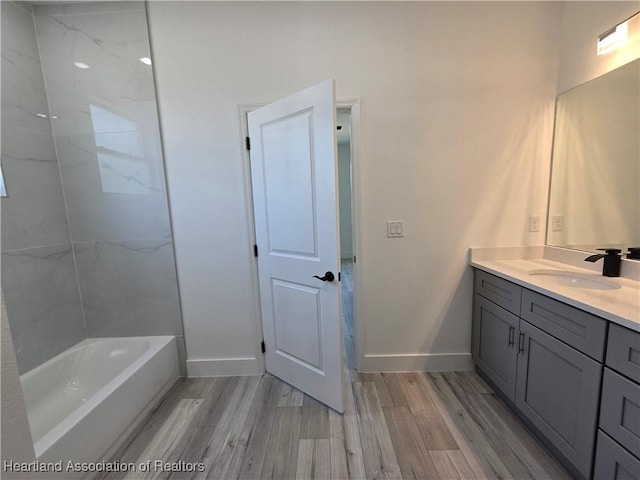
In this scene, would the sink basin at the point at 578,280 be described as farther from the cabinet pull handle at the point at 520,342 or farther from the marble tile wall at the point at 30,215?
the marble tile wall at the point at 30,215

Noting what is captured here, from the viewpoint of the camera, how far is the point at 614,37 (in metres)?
1.44

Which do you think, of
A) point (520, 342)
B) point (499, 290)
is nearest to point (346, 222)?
point (499, 290)

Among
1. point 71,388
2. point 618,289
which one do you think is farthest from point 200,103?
point 618,289

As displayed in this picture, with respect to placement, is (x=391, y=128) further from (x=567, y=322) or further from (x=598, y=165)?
(x=567, y=322)

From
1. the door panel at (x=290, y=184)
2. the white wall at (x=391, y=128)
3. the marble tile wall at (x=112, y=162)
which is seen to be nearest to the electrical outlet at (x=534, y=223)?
the white wall at (x=391, y=128)

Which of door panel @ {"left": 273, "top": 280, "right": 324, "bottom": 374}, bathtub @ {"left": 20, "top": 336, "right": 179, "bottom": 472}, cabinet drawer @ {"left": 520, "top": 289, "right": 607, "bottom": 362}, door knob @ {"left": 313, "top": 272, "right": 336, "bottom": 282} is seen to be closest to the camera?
cabinet drawer @ {"left": 520, "top": 289, "right": 607, "bottom": 362}

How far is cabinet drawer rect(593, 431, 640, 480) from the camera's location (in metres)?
0.93

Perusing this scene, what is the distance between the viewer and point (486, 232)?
73.6 inches

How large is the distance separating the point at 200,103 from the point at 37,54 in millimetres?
1149

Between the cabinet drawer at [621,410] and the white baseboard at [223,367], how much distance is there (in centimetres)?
197

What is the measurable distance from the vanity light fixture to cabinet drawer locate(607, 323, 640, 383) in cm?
164

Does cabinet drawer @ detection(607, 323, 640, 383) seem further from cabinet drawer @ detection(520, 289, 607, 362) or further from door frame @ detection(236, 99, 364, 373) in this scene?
door frame @ detection(236, 99, 364, 373)

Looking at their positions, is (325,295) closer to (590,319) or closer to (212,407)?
(212,407)

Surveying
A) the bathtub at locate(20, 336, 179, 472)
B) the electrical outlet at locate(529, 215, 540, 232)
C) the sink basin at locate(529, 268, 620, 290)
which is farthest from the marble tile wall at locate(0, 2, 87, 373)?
the electrical outlet at locate(529, 215, 540, 232)
